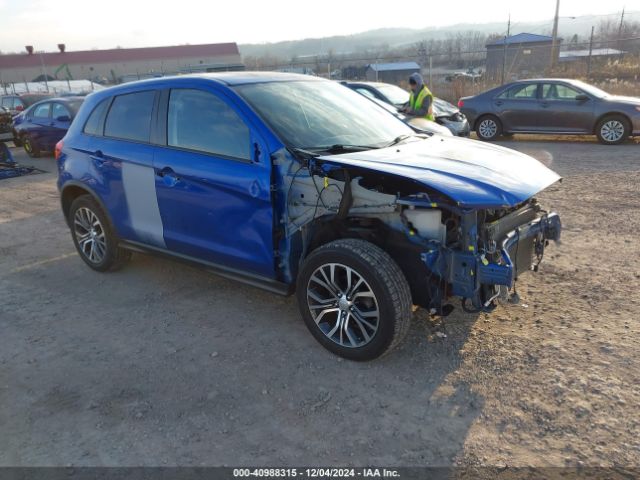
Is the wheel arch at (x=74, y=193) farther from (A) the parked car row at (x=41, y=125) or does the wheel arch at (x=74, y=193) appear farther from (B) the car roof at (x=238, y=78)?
(A) the parked car row at (x=41, y=125)

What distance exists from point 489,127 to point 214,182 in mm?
10705

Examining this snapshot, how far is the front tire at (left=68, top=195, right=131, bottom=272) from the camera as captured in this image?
5037 millimetres

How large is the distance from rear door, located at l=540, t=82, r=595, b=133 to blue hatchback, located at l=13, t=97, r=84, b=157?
11.0 meters

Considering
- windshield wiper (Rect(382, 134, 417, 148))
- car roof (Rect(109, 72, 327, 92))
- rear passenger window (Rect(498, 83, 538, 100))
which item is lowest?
Answer: rear passenger window (Rect(498, 83, 538, 100))

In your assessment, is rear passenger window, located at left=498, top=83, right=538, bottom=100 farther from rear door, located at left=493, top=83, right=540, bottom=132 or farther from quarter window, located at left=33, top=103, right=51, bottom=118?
quarter window, located at left=33, top=103, right=51, bottom=118

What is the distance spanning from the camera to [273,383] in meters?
3.32

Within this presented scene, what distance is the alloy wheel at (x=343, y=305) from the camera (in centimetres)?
337

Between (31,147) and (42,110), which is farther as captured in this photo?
(31,147)

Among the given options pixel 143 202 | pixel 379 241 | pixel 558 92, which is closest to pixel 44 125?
pixel 143 202

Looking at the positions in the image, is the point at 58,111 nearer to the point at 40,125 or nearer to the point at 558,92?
the point at 40,125

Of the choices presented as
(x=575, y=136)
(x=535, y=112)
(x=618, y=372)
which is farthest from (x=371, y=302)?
A: (x=575, y=136)

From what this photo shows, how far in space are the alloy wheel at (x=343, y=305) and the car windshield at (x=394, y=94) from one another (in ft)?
28.6

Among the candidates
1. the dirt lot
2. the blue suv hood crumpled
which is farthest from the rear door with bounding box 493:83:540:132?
the blue suv hood crumpled

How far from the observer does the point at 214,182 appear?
3857 millimetres
